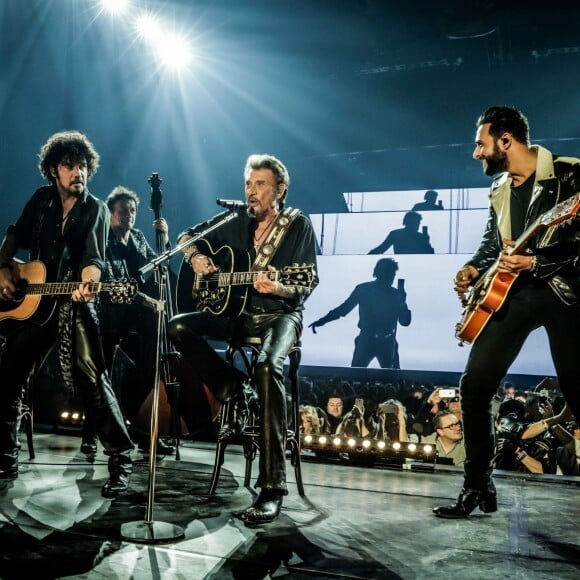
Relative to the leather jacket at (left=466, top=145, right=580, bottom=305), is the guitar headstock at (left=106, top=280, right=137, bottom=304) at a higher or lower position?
lower

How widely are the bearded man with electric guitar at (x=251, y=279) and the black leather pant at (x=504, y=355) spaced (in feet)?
3.33

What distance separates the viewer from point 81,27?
823 cm

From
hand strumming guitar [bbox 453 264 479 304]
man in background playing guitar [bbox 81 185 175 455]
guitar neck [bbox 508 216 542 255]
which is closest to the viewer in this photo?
guitar neck [bbox 508 216 542 255]

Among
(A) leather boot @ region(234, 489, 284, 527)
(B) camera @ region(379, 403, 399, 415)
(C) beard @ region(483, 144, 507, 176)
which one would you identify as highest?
(C) beard @ region(483, 144, 507, 176)

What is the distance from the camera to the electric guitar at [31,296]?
3.57m

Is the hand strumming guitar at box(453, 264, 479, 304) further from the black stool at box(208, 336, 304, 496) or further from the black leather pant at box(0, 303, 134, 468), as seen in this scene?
the black leather pant at box(0, 303, 134, 468)

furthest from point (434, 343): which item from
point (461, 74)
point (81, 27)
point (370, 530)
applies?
point (81, 27)

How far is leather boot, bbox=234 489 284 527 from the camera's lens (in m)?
2.69

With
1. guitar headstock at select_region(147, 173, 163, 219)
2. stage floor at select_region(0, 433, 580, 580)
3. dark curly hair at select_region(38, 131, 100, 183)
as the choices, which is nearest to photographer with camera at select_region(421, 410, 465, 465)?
stage floor at select_region(0, 433, 580, 580)

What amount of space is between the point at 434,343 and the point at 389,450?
3254 millimetres

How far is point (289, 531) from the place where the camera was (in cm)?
262

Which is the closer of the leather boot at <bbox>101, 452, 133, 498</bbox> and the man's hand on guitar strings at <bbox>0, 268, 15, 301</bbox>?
the leather boot at <bbox>101, 452, 133, 498</bbox>

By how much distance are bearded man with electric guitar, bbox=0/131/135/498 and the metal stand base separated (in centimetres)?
74

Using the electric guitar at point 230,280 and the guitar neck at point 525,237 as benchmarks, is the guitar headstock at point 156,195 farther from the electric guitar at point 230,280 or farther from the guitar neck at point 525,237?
the guitar neck at point 525,237
